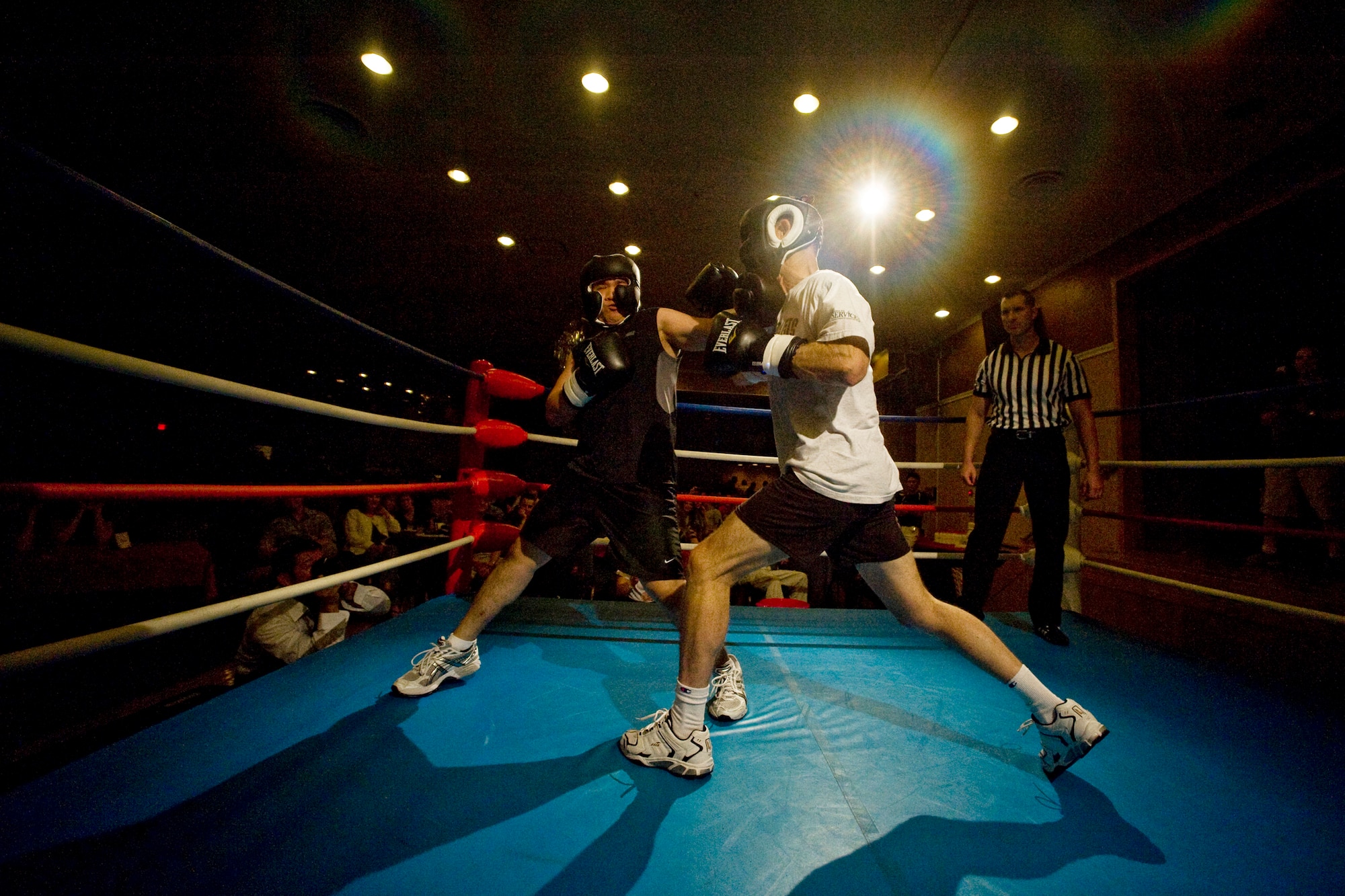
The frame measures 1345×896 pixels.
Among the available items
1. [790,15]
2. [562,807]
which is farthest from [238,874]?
[790,15]

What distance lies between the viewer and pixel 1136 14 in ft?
8.02

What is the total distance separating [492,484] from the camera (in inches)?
79.2

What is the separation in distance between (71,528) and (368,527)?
215cm

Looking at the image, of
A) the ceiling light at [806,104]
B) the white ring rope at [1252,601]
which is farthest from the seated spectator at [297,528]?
the white ring rope at [1252,601]

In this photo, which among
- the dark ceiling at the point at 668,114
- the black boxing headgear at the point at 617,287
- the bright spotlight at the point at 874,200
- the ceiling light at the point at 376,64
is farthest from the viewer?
the bright spotlight at the point at 874,200

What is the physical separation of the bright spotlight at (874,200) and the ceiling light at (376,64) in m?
3.34

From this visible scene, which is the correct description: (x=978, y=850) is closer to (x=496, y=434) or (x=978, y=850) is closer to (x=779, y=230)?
(x=779, y=230)

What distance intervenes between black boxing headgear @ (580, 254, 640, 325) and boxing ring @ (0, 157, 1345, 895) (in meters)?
0.71

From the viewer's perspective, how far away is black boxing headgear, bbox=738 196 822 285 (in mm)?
1305

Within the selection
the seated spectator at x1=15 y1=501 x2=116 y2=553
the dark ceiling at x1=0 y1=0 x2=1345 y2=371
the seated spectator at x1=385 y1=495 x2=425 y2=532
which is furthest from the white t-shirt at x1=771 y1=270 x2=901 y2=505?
the seated spectator at x1=385 y1=495 x2=425 y2=532

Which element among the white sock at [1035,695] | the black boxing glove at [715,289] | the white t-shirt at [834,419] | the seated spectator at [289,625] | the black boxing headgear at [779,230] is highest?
the black boxing headgear at [779,230]

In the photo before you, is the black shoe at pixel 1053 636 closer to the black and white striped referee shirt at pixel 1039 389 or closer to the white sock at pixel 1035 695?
the black and white striped referee shirt at pixel 1039 389

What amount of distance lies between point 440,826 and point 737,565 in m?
0.70

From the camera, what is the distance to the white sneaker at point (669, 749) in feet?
3.38
